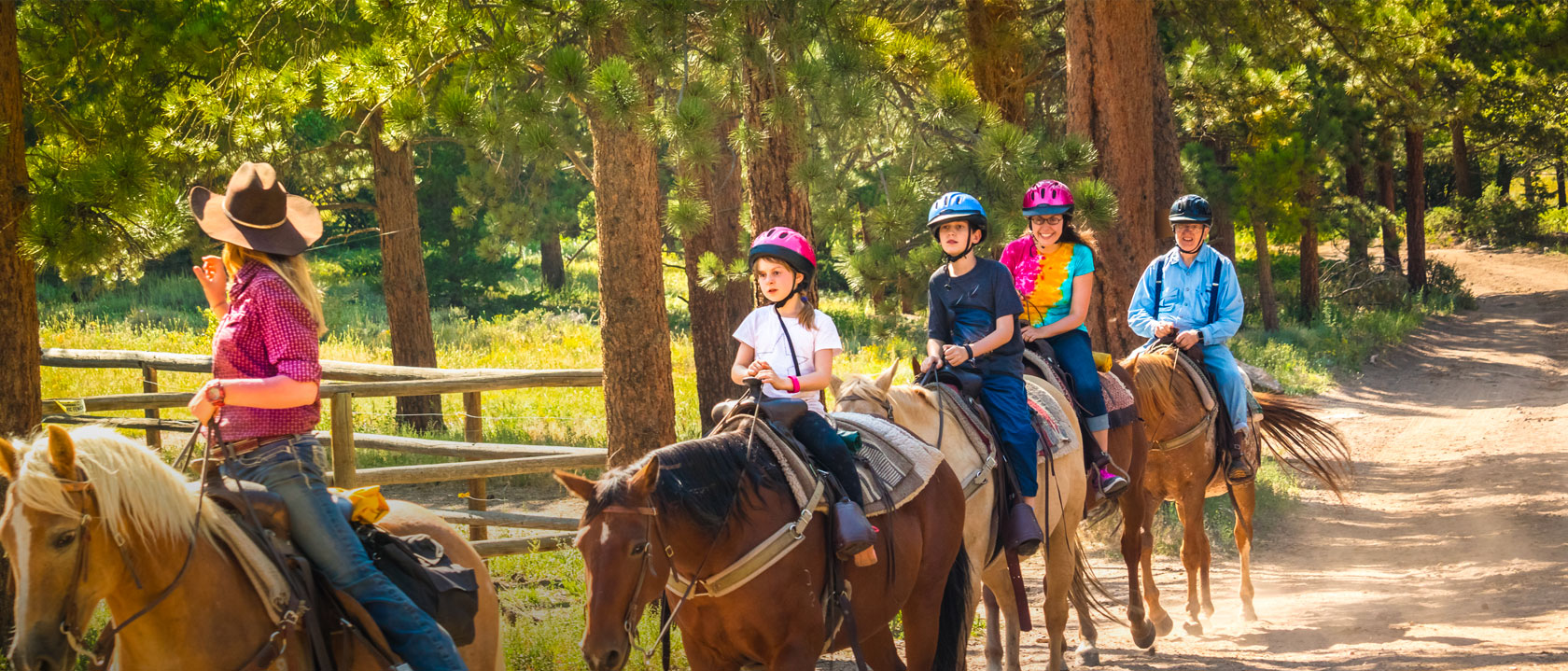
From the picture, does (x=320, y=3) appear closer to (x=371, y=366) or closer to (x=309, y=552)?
(x=371, y=366)

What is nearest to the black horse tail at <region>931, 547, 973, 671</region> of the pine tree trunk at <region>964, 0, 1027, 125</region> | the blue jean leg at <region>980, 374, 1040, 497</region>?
the blue jean leg at <region>980, 374, 1040, 497</region>

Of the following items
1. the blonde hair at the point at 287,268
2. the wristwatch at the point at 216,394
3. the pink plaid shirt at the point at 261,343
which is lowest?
the wristwatch at the point at 216,394

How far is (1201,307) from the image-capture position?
775 cm

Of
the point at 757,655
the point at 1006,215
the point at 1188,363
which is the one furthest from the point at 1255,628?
the point at 757,655

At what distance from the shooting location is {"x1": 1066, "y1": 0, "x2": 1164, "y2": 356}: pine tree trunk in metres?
9.96

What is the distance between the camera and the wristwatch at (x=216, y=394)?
127 inches

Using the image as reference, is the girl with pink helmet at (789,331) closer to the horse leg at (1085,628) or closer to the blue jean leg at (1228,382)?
the horse leg at (1085,628)

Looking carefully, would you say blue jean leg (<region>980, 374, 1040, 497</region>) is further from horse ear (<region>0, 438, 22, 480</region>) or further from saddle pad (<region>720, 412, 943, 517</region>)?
horse ear (<region>0, 438, 22, 480</region>)

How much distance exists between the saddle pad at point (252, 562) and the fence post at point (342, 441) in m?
4.12

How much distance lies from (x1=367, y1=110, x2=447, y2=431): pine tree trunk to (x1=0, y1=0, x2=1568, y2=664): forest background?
4 cm

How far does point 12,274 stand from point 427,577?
12.4ft

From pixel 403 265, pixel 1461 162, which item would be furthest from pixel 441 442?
pixel 1461 162

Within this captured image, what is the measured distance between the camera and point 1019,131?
7285mm

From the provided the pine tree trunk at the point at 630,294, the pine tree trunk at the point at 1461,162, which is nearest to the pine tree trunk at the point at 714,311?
the pine tree trunk at the point at 630,294
